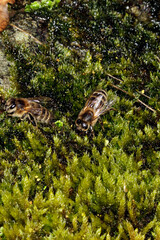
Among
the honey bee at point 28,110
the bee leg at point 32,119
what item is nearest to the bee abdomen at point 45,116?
the honey bee at point 28,110

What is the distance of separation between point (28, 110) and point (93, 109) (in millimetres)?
943

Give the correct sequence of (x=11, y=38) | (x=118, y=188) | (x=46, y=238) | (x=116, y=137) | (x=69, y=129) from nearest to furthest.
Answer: (x=46, y=238), (x=118, y=188), (x=116, y=137), (x=69, y=129), (x=11, y=38)

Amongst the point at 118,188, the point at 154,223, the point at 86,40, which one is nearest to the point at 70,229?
the point at 118,188

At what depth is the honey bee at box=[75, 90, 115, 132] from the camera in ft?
10.3

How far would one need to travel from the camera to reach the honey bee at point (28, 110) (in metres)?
3.15

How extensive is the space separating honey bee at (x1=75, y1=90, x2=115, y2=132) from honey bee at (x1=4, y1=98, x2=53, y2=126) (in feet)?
1.63

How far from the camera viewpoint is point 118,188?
8.62ft

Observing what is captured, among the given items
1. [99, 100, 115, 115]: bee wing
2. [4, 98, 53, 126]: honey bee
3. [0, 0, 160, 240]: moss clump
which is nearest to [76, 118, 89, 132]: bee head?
[0, 0, 160, 240]: moss clump

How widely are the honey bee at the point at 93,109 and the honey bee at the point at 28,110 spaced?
1.63 feet

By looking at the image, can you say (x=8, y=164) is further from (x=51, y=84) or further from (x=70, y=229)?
(x=51, y=84)

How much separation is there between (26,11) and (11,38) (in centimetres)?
68

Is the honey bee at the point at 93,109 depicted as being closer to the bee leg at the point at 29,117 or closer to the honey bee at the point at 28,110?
the honey bee at the point at 28,110

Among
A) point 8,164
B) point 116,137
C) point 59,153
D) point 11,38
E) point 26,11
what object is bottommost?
point 8,164

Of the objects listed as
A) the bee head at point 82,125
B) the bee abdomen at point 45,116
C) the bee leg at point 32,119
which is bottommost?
the bee leg at point 32,119
